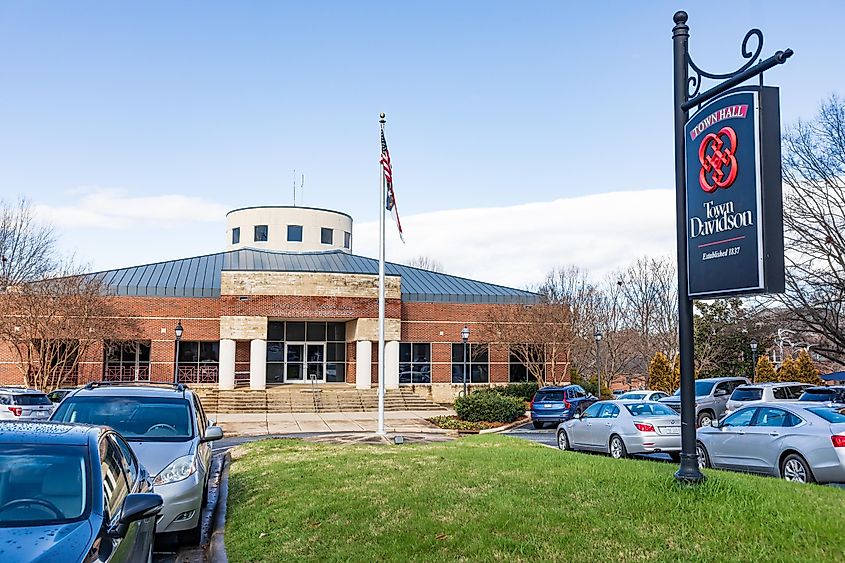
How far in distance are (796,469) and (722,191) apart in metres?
6.44

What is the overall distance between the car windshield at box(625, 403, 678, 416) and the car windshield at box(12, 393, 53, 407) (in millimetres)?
18241

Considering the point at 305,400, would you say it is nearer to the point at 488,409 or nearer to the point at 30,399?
the point at 488,409

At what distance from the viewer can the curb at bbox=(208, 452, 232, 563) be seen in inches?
313

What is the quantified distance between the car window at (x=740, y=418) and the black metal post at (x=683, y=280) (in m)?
6.15

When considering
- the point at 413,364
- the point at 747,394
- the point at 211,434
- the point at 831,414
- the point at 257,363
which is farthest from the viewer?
the point at 413,364

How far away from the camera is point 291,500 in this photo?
9758 millimetres

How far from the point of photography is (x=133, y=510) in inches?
203

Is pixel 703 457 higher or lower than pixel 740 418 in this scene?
lower

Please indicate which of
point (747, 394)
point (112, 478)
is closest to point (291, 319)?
point (747, 394)

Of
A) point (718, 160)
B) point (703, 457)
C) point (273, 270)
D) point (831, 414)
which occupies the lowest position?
point (703, 457)

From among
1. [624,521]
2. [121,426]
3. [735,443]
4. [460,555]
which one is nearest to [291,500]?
[121,426]

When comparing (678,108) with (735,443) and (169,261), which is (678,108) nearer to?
(735,443)

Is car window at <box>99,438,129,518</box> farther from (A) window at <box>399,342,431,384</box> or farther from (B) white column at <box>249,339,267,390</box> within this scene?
(A) window at <box>399,342,431,384</box>

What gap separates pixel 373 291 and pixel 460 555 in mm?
35087
